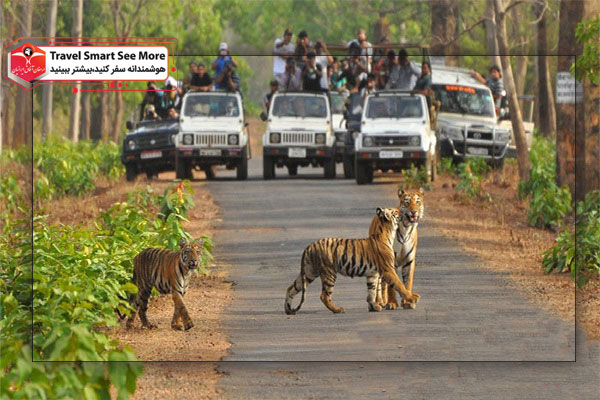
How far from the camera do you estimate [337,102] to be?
33125 millimetres

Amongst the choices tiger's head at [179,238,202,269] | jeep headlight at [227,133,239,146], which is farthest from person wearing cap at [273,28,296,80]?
tiger's head at [179,238,202,269]

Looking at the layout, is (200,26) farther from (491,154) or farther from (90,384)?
(90,384)

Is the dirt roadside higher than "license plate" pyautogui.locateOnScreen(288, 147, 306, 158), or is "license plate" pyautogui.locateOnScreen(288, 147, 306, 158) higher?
"license plate" pyautogui.locateOnScreen(288, 147, 306, 158)

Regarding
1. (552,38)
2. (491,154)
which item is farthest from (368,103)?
(552,38)

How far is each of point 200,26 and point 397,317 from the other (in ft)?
178

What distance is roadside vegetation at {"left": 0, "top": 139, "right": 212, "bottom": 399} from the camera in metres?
8.63

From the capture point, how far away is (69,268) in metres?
12.1

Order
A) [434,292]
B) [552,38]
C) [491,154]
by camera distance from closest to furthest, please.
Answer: [434,292], [491,154], [552,38]

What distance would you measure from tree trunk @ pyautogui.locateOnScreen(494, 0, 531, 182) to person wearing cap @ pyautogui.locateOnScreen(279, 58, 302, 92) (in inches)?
167

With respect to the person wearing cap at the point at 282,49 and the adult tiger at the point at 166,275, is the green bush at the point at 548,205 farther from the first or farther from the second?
the adult tiger at the point at 166,275

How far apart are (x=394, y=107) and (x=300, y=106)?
2577mm

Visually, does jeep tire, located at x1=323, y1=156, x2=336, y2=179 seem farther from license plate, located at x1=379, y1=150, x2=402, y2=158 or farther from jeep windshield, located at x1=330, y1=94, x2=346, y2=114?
jeep windshield, located at x1=330, y1=94, x2=346, y2=114

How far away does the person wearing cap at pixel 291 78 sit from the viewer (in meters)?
30.0

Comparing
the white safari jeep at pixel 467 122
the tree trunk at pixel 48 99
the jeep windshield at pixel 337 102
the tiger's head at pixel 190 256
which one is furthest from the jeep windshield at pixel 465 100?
the tiger's head at pixel 190 256
